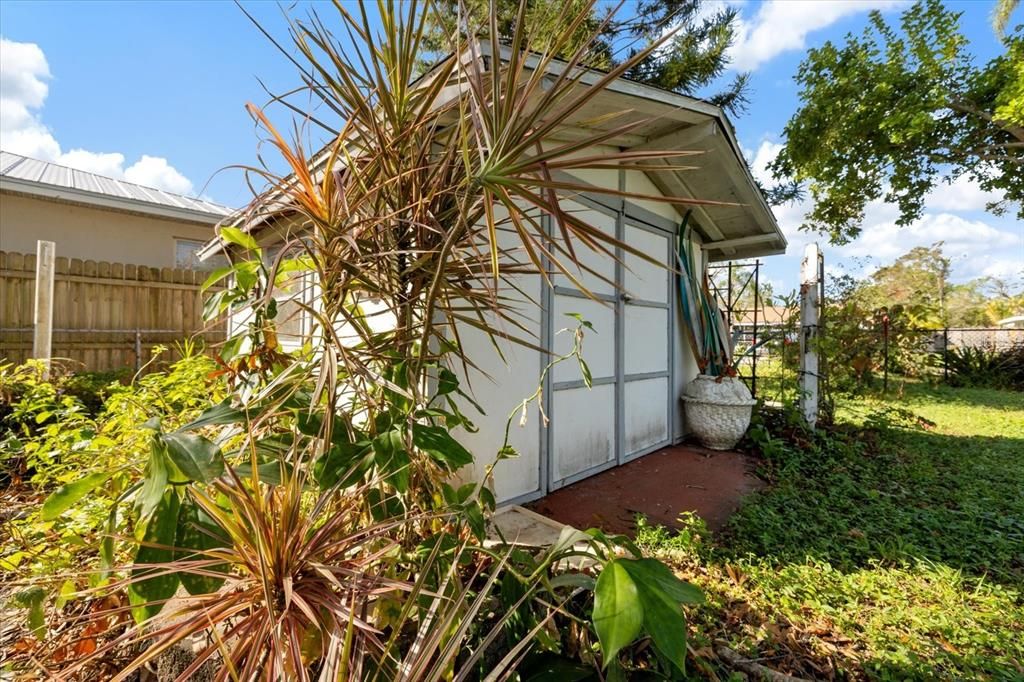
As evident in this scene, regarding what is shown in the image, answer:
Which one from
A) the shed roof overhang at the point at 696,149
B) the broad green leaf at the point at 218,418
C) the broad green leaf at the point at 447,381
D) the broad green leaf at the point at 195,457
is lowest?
the broad green leaf at the point at 195,457

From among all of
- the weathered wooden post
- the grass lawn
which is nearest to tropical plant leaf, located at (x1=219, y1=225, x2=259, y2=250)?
the grass lawn

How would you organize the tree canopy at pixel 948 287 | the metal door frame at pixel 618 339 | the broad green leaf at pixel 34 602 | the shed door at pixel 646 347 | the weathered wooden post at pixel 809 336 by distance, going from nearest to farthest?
the broad green leaf at pixel 34 602, the metal door frame at pixel 618 339, the shed door at pixel 646 347, the weathered wooden post at pixel 809 336, the tree canopy at pixel 948 287

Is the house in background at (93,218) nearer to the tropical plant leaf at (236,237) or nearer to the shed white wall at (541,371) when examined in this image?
the shed white wall at (541,371)

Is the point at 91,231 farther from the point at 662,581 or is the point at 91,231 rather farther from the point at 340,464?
the point at 662,581

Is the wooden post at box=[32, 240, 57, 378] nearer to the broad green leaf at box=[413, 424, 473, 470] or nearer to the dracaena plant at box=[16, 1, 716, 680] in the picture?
the dracaena plant at box=[16, 1, 716, 680]

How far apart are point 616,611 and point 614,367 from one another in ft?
10.6

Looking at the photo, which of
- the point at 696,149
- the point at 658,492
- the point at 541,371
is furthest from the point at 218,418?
the point at 696,149

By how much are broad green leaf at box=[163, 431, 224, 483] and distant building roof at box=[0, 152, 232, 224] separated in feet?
23.2

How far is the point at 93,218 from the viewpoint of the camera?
772 centimetres

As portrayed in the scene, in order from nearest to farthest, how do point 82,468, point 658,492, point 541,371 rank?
point 82,468
point 541,371
point 658,492

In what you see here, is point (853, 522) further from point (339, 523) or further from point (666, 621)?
point (339, 523)

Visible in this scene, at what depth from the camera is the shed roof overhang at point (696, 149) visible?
2863mm

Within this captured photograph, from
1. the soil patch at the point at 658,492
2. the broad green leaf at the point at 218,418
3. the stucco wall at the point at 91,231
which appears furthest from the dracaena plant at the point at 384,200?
the stucco wall at the point at 91,231

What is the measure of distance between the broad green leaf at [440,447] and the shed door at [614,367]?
194 centimetres
